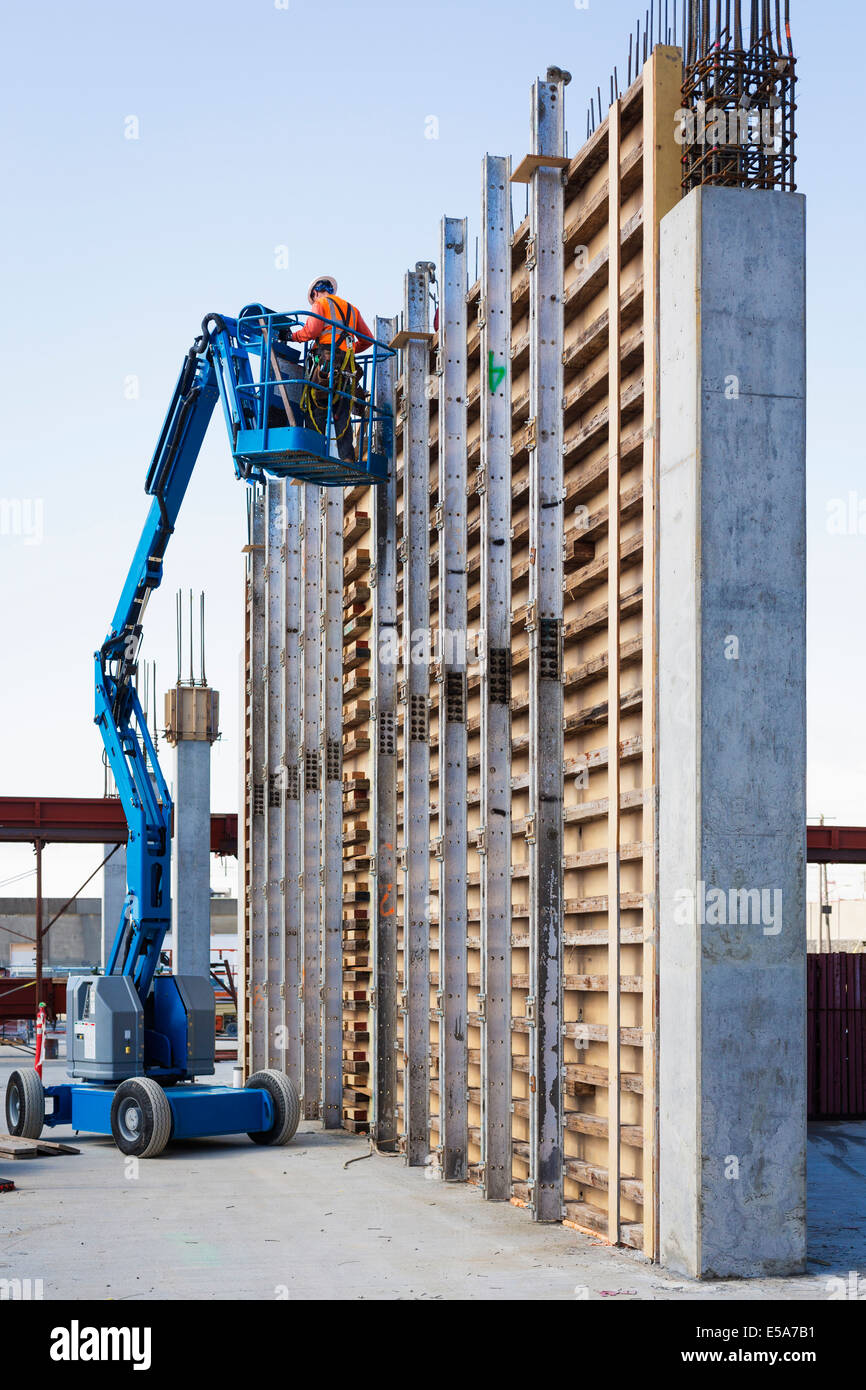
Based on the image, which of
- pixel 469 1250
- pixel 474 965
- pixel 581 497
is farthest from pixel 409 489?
pixel 469 1250

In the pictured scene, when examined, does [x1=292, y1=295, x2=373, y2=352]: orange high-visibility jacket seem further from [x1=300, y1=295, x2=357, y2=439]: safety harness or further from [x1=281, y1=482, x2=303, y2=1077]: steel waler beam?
[x1=281, y1=482, x2=303, y2=1077]: steel waler beam

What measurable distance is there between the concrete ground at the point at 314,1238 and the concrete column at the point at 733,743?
0.63 meters

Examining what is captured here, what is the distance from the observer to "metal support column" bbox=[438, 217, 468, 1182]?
1337 centimetres

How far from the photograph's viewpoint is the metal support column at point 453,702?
13367 millimetres

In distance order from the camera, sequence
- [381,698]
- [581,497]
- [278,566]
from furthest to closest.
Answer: [278,566], [381,698], [581,497]

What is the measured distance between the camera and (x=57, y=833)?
1196 inches

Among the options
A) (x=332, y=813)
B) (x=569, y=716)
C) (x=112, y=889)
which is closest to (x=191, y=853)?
(x=112, y=889)

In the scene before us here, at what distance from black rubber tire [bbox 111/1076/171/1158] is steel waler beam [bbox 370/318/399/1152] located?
2.06m

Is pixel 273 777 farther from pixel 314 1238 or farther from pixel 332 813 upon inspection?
pixel 314 1238

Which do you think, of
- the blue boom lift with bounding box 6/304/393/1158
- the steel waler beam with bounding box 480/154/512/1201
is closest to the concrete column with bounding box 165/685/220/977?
the blue boom lift with bounding box 6/304/393/1158

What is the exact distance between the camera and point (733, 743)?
366 inches
